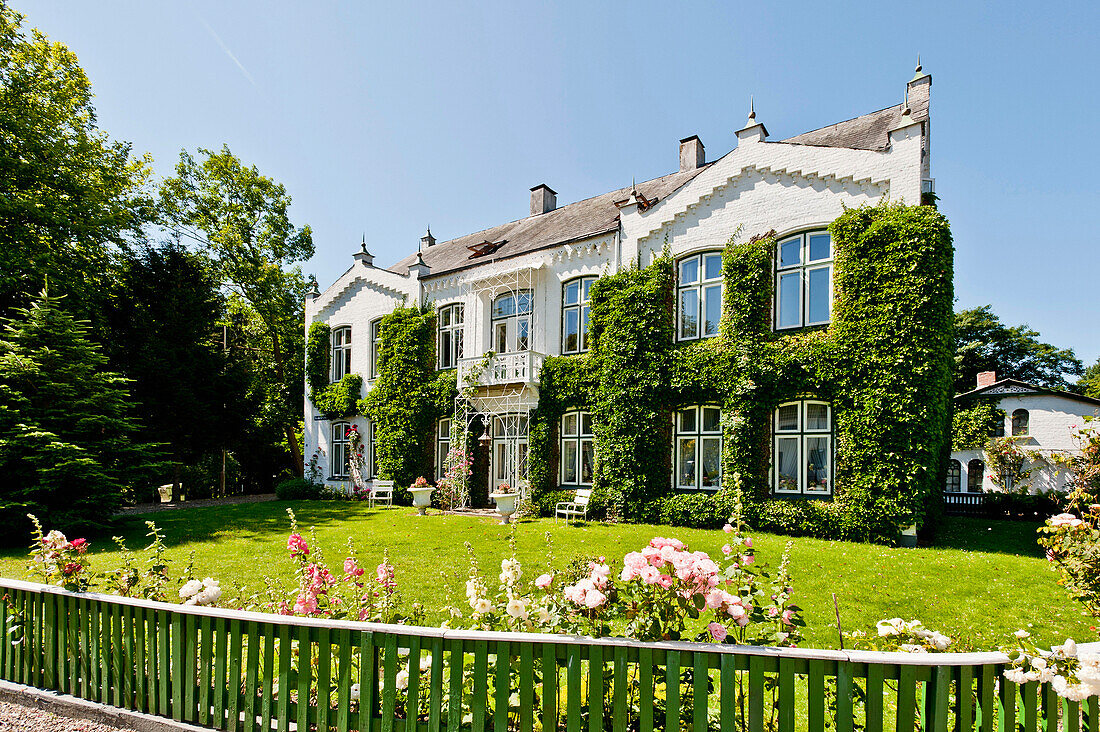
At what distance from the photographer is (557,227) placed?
696 inches

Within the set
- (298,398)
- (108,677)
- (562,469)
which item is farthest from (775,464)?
(298,398)

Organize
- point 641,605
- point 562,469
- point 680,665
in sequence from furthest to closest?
point 562,469 → point 641,605 → point 680,665

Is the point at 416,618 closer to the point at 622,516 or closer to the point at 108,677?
the point at 108,677

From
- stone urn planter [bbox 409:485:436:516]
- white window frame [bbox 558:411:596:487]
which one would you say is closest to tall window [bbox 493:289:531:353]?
white window frame [bbox 558:411:596:487]

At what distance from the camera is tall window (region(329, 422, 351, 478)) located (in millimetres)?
20391

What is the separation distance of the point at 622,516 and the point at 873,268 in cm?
753

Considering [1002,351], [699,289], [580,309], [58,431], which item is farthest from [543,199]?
[1002,351]

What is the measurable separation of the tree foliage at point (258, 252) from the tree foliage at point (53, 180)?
4.43 meters

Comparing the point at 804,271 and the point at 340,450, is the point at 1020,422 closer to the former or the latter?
the point at 804,271

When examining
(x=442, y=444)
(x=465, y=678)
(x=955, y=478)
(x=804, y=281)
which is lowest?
(x=955, y=478)

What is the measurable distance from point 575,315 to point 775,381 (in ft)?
18.4

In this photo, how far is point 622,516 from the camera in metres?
13.1

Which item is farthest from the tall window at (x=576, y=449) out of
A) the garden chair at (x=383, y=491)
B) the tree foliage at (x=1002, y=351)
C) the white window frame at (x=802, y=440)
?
the tree foliage at (x=1002, y=351)

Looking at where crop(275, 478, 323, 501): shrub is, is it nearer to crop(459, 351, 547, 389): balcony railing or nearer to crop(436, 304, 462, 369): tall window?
crop(436, 304, 462, 369): tall window
